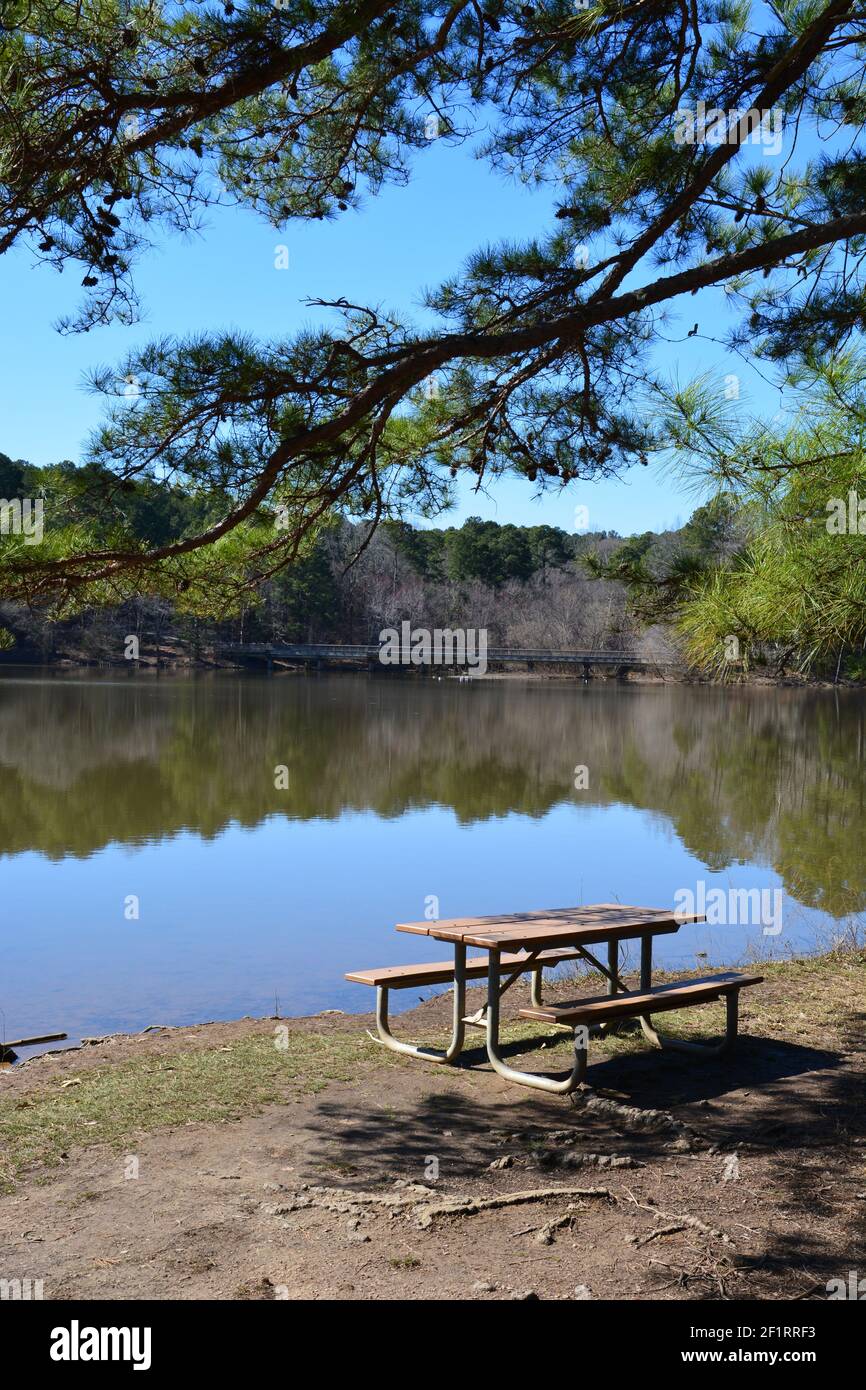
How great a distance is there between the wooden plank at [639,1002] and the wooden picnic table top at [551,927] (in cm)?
27

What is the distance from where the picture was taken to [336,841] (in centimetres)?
1438

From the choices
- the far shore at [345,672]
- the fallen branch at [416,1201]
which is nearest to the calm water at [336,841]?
the fallen branch at [416,1201]

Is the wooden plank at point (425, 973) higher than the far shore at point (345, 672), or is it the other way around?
the far shore at point (345, 672)

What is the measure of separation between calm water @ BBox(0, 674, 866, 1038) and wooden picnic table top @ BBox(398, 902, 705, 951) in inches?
87.3

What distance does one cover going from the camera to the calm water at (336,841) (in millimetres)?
8875

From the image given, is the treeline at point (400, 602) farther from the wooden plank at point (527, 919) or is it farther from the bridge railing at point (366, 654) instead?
the wooden plank at point (527, 919)

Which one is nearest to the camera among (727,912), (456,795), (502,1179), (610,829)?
(502,1179)

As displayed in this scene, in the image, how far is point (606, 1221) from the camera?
11.7ft

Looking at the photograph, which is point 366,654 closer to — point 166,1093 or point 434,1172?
point 166,1093

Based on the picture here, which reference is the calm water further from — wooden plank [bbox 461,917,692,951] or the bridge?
the bridge

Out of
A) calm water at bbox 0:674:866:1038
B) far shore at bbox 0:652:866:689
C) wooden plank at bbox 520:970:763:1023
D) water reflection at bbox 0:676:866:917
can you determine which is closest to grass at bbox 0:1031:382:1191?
wooden plank at bbox 520:970:763:1023

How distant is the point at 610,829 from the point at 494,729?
14482mm

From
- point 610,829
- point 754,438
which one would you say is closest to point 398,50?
point 754,438

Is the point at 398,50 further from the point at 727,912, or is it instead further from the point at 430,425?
the point at 727,912
